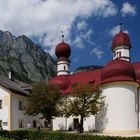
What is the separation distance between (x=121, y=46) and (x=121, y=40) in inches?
44.3

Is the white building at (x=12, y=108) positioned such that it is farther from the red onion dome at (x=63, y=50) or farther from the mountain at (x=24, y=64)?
the mountain at (x=24, y=64)

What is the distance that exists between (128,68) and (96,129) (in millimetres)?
10800

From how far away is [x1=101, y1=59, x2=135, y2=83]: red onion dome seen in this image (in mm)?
49591

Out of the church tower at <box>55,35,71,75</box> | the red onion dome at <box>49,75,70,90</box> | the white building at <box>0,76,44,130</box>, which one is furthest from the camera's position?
the church tower at <box>55,35,71,75</box>

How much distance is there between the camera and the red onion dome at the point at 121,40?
61.5 metres

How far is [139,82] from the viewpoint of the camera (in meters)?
51.5

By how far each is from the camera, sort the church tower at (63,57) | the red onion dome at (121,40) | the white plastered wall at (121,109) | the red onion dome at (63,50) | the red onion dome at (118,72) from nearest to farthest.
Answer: the white plastered wall at (121,109) → the red onion dome at (118,72) → the red onion dome at (121,40) → the church tower at (63,57) → the red onion dome at (63,50)

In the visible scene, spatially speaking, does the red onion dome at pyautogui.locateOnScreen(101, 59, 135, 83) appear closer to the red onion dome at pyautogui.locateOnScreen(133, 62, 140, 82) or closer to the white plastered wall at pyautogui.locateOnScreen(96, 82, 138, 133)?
the white plastered wall at pyautogui.locateOnScreen(96, 82, 138, 133)

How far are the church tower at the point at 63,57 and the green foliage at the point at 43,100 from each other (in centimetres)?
1579

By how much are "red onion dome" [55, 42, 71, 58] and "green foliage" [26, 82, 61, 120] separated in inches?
678

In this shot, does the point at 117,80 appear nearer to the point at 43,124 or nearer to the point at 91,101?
the point at 91,101

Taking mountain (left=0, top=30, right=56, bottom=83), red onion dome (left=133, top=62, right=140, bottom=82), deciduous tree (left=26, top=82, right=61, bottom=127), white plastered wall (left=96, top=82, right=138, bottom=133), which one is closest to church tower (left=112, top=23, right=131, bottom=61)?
red onion dome (left=133, top=62, right=140, bottom=82)

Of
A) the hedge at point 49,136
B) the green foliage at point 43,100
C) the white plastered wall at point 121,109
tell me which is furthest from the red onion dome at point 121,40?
the hedge at point 49,136

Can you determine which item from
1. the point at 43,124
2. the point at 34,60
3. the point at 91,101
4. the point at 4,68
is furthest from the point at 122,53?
the point at 34,60
